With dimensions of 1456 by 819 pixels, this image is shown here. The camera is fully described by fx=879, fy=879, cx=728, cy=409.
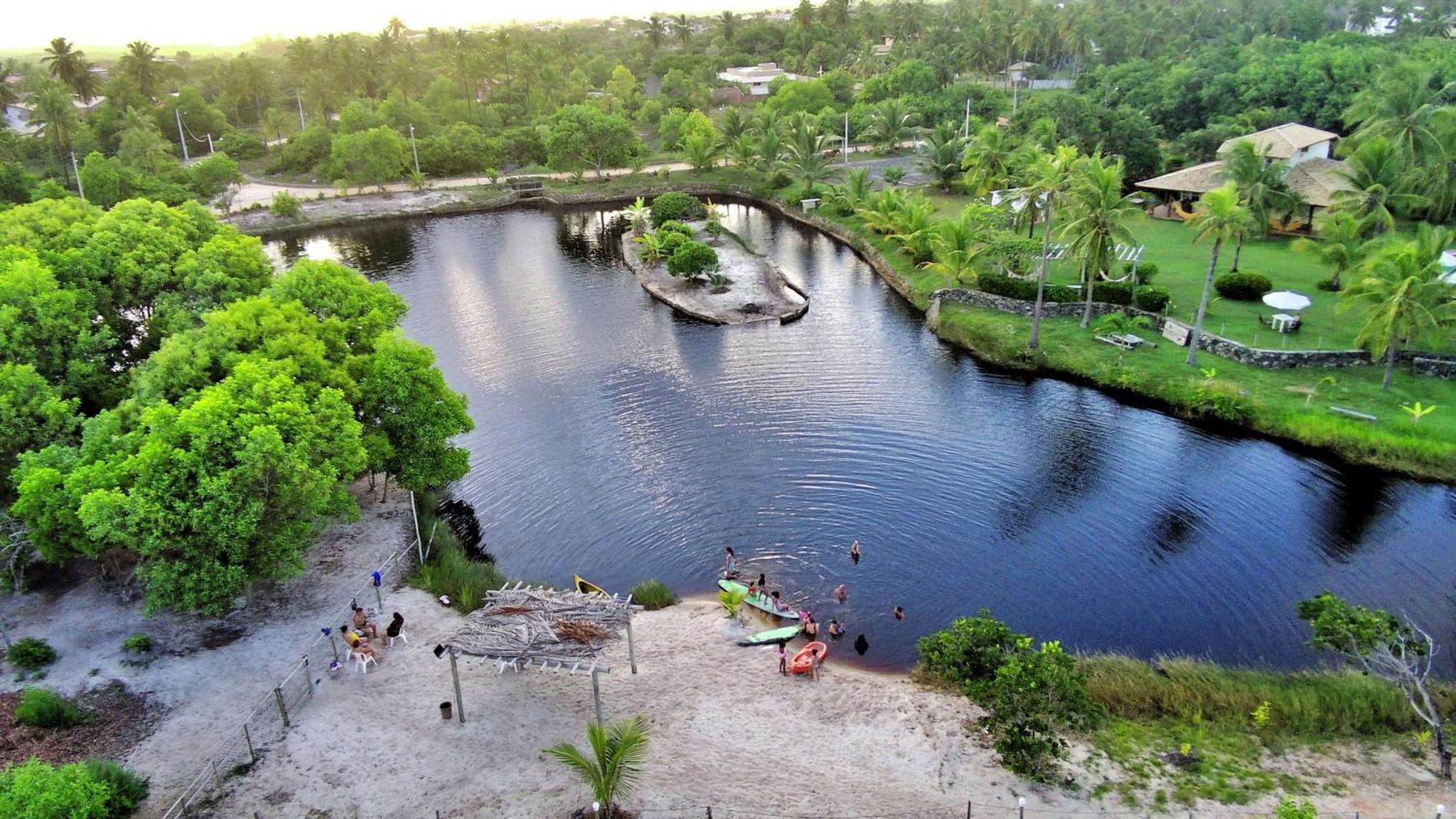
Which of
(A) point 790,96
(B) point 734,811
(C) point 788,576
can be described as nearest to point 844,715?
(B) point 734,811

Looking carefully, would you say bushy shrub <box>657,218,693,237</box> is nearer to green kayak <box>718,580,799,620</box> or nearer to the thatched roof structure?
green kayak <box>718,580,799,620</box>

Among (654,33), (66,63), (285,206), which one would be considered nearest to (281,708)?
(285,206)

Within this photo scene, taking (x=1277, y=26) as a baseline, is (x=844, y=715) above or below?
below

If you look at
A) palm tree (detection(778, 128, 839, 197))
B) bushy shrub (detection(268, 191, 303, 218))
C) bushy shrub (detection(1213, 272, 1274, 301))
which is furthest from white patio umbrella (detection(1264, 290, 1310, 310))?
bushy shrub (detection(268, 191, 303, 218))

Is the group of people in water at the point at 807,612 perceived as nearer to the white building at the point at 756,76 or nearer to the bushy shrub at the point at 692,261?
the bushy shrub at the point at 692,261

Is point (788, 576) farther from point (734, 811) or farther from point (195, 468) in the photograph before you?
point (195, 468)

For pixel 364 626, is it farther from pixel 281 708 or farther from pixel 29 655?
pixel 29 655
